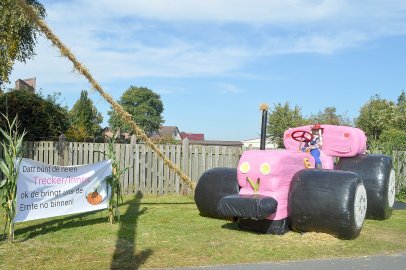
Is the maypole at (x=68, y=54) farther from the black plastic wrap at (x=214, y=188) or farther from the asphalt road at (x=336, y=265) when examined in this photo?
the asphalt road at (x=336, y=265)

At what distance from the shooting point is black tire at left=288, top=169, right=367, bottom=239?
24.3 feet

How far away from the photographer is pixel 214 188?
9320mm

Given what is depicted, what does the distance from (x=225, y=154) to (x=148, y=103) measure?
3211 inches

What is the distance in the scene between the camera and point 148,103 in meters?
94.6

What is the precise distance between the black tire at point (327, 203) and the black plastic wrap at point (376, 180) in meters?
1.60

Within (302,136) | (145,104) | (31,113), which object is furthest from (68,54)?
(145,104)

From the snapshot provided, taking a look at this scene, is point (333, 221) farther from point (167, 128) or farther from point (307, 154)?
point (167, 128)

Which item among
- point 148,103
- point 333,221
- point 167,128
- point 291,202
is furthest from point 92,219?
point 167,128

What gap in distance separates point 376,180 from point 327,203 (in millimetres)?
2519

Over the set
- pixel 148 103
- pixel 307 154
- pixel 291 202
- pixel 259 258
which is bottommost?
pixel 259 258

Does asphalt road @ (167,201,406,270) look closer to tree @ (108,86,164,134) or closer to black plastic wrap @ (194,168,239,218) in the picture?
black plastic wrap @ (194,168,239,218)

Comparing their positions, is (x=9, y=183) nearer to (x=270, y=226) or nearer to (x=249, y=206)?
(x=249, y=206)

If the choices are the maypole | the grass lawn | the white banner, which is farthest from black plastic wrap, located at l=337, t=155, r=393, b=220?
the white banner

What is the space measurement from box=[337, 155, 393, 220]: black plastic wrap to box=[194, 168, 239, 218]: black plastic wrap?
2571mm
